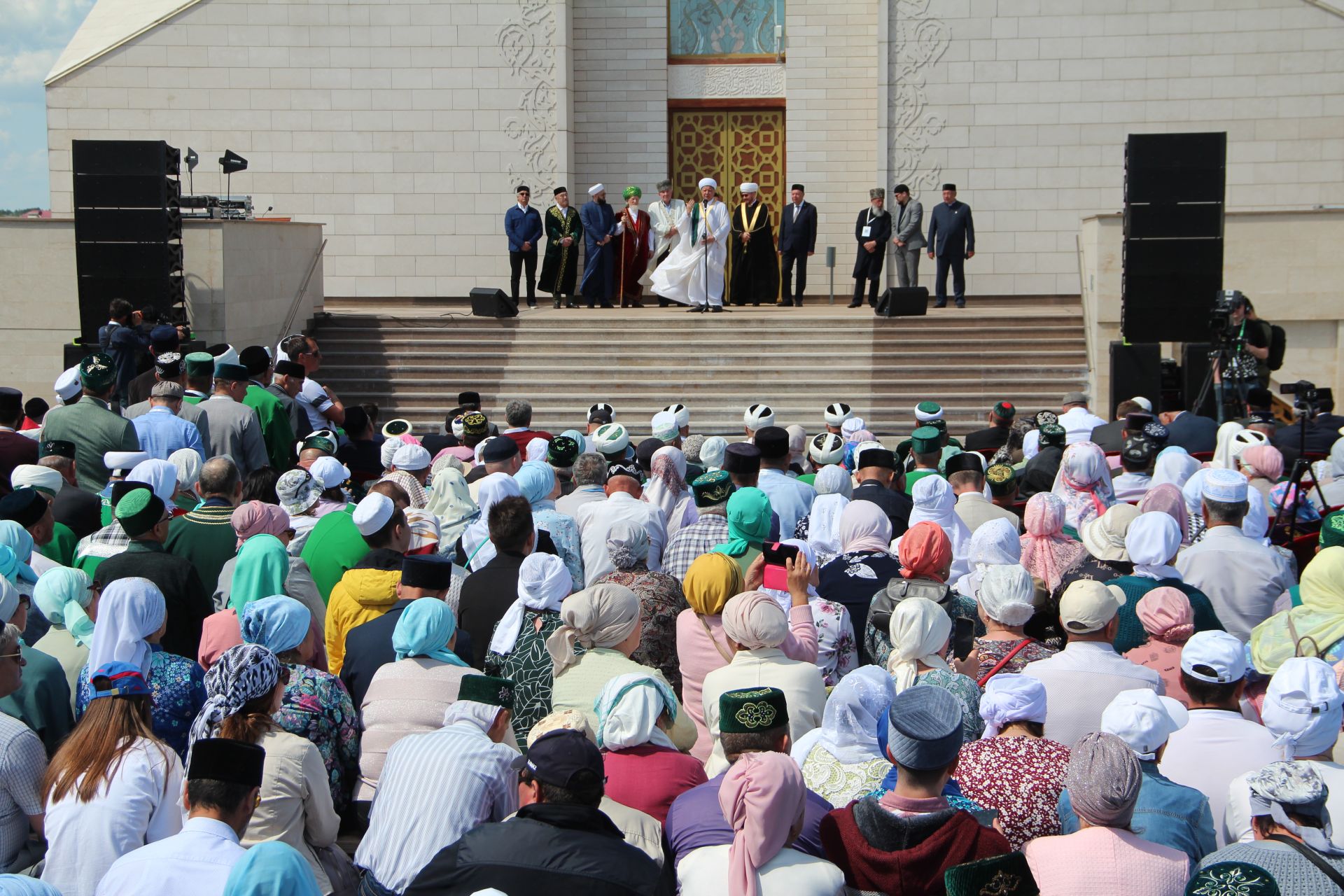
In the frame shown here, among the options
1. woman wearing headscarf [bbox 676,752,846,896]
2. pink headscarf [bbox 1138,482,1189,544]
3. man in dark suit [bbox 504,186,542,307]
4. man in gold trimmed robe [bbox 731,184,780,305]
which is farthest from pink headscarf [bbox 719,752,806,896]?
man in gold trimmed robe [bbox 731,184,780,305]

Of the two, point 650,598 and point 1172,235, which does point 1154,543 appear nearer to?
point 650,598

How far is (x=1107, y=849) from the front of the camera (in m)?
3.25

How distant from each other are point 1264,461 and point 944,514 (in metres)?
2.32

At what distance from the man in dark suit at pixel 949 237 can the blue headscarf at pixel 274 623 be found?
47.2 feet

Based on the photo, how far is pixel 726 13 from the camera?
2083cm

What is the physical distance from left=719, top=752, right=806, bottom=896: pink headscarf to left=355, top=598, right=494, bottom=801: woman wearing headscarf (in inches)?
51.9

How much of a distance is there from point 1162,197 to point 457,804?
11.7 meters

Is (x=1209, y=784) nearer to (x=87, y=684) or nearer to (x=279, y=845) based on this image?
(x=279, y=845)

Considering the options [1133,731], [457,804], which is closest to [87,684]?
[457,804]

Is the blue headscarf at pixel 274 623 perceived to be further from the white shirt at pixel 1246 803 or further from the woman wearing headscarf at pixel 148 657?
the white shirt at pixel 1246 803

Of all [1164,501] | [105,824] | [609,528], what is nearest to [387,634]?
[105,824]

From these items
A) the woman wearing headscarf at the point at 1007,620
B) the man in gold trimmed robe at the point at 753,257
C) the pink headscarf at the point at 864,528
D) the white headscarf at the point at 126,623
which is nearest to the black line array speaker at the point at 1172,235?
the man in gold trimmed robe at the point at 753,257

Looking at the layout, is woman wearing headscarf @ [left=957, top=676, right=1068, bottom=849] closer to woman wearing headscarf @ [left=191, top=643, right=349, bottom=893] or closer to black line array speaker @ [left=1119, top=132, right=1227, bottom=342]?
woman wearing headscarf @ [left=191, top=643, right=349, bottom=893]

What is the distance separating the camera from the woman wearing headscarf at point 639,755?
386cm
